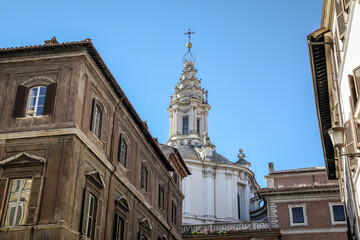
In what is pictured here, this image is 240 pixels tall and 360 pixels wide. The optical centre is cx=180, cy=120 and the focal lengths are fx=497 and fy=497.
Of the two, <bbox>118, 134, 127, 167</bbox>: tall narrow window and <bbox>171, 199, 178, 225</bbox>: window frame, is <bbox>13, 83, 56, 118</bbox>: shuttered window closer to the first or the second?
<bbox>118, 134, 127, 167</bbox>: tall narrow window

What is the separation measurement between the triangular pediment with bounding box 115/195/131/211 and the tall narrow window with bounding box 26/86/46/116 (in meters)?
5.57

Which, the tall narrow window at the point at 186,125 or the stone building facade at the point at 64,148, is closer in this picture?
the stone building facade at the point at 64,148

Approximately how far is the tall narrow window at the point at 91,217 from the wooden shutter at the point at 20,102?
4.37 meters

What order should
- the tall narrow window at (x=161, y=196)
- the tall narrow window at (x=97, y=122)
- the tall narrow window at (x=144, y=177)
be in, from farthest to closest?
the tall narrow window at (x=161, y=196), the tall narrow window at (x=144, y=177), the tall narrow window at (x=97, y=122)

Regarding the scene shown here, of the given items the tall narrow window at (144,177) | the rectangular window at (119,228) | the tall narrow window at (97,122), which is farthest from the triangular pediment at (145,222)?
the tall narrow window at (97,122)

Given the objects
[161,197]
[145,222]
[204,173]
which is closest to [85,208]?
[145,222]

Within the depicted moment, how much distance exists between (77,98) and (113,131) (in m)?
4.12

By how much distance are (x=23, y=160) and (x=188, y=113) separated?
47.0m

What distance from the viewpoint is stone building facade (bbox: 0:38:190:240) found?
700 inches

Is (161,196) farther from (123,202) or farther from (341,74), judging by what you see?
(341,74)

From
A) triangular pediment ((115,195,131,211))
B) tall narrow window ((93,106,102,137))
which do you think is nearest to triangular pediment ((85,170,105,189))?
triangular pediment ((115,195,131,211))

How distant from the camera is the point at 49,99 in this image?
19.8m

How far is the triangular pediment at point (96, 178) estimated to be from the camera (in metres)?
19.8

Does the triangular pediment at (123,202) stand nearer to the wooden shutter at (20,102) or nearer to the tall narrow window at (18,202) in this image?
the tall narrow window at (18,202)
